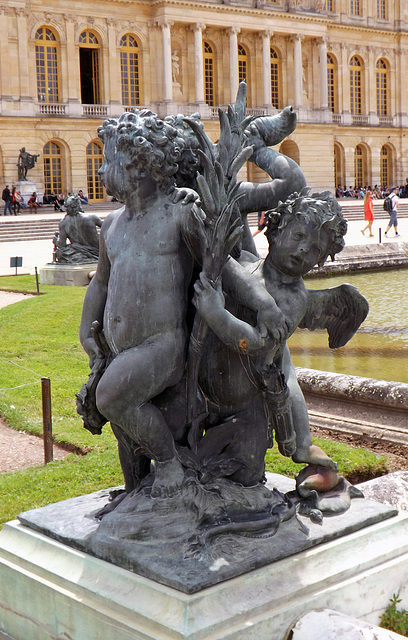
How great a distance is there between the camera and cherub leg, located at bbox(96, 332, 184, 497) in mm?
2730

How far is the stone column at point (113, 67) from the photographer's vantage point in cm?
4356

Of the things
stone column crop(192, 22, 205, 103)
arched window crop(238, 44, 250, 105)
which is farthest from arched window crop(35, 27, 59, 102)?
arched window crop(238, 44, 250, 105)

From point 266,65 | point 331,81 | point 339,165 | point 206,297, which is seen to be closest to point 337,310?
point 206,297

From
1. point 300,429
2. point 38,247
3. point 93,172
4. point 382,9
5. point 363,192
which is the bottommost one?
point 300,429

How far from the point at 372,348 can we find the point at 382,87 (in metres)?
51.0

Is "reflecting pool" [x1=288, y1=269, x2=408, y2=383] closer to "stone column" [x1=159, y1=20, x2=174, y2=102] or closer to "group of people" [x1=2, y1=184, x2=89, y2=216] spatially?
"group of people" [x1=2, y1=184, x2=89, y2=216]

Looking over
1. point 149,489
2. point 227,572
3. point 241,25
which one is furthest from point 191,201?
point 241,25

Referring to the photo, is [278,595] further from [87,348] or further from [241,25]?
[241,25]

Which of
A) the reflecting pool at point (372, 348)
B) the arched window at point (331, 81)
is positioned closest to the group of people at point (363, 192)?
the arched window at point (331, 81)

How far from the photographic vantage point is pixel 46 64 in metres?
42.0

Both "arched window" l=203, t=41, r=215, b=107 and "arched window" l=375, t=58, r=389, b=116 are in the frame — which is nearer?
"arched window" l=203, t=41, r=215, b=107

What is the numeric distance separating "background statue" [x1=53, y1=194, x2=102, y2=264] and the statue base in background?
41.9 ft

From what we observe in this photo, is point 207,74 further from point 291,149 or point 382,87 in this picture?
point 382,87

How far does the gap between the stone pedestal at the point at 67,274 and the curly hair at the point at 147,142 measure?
1235 centimetres
